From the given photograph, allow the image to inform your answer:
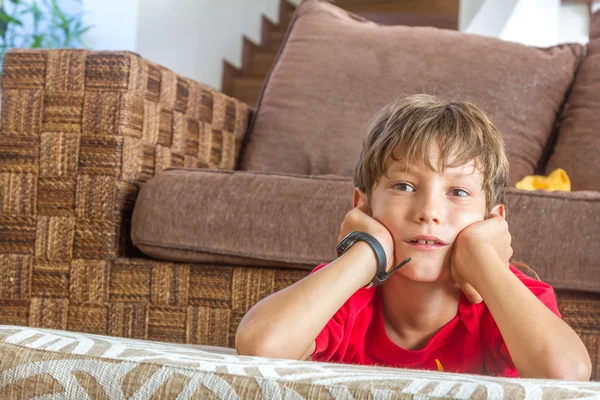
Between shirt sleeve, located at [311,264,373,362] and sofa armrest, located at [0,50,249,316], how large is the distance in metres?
0.58

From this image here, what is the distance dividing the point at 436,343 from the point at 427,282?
0.08m

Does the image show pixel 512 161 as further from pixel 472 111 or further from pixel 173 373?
pixel 173 373

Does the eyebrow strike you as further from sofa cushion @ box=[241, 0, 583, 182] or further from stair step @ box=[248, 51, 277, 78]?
stair step @ box=[248, 51, 277, 78]

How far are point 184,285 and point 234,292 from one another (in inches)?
3.9

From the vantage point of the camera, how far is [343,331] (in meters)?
0.97

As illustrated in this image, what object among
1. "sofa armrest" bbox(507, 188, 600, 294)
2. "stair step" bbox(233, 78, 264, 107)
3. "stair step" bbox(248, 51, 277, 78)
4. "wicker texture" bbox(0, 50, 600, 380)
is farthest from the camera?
"stair step" bbox(248, 51, 277, 78)

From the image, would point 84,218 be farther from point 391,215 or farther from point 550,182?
point 550,182

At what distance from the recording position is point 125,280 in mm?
1393

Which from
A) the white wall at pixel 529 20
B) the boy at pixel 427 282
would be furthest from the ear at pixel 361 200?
the white wall at pixel 529 20

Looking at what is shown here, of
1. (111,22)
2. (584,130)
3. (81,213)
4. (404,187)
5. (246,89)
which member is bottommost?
(81,213)

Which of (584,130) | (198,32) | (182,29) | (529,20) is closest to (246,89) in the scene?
(198,32)

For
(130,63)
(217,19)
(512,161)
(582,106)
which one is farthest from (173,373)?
(217,19)

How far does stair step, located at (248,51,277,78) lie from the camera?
4723mm

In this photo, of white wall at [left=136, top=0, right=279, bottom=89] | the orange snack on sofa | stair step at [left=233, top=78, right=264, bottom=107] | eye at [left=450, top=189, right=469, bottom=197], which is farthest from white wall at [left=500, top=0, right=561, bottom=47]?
eye at [left=450, top=189, right=469, bottom=197]
